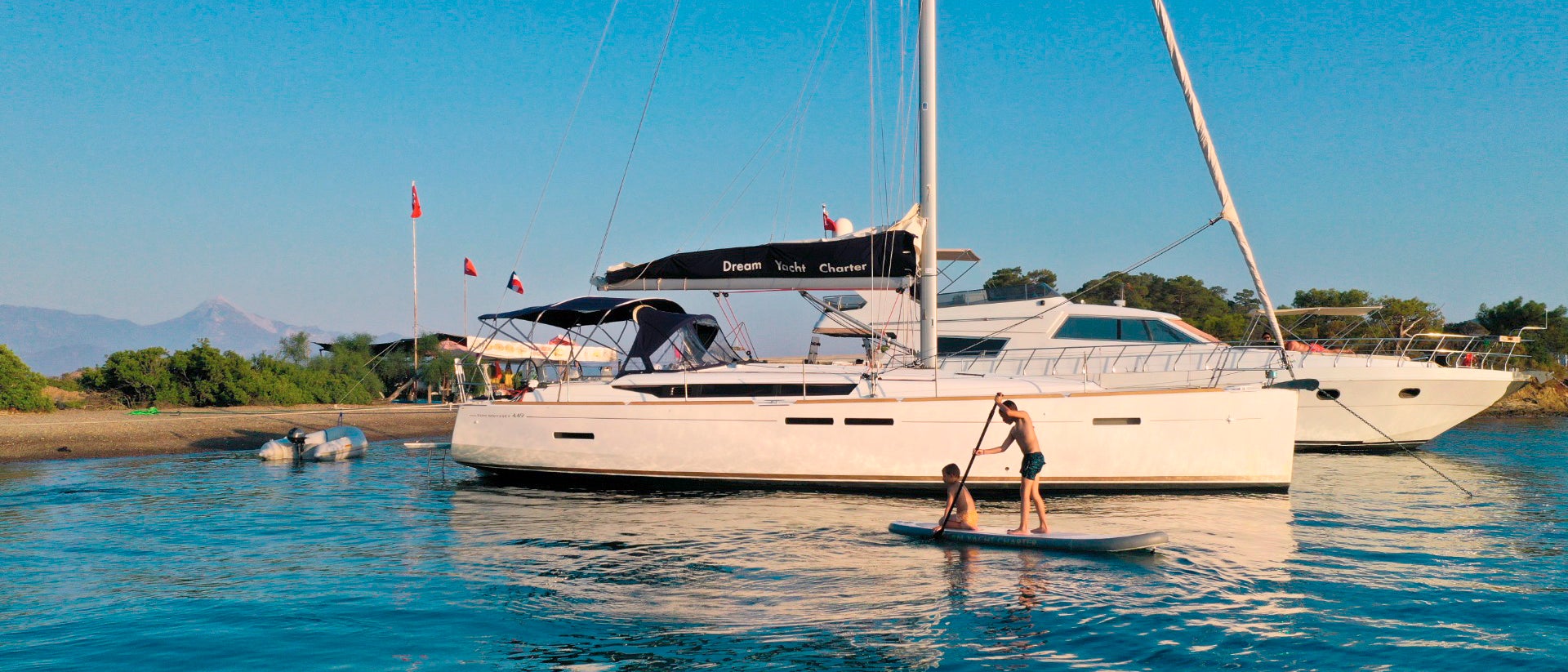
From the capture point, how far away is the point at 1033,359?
20781mm

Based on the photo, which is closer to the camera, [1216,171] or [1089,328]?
[1216,171]

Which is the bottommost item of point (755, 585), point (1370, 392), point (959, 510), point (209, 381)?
point (755, 585)

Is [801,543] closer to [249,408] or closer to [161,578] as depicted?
[161,578]

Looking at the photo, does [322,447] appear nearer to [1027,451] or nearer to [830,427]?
→ [830,427]

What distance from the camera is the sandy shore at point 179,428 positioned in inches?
802

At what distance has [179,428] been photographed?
23.3 meters

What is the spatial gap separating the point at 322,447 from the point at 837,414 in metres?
12.1

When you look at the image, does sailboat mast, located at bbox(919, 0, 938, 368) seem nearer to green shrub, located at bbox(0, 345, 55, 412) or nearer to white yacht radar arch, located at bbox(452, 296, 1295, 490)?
white yacht radar arch, located at bbox(452, 296, 1295, 490)

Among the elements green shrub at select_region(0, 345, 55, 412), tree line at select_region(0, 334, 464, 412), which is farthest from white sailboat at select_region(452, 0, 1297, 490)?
tree line at select_region(0, 334, 464, 412)

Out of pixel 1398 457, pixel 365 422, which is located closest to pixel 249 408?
pixel 365 422

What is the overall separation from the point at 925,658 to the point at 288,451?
57.4 ft

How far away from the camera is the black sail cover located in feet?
46.9

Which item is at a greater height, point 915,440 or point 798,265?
point 798,265

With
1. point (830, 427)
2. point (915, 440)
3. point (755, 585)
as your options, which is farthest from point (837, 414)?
point (755, 585)
